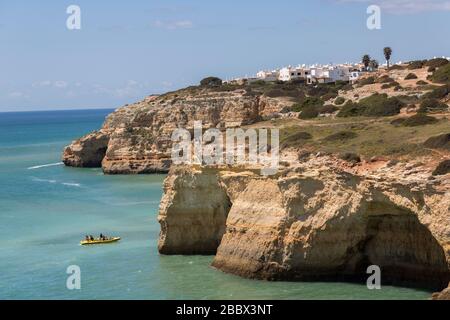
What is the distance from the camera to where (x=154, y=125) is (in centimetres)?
7019

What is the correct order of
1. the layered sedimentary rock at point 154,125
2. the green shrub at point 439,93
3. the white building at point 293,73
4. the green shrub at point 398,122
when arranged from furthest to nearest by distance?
the white building at point 293,73
the layered sedimentary rock at point 154,125
the green shrub at point 439,93
the green shrub at point 398,122

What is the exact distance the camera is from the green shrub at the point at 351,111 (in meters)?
38.4

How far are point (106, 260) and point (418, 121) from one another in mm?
12009

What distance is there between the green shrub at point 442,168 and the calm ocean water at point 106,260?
315cm

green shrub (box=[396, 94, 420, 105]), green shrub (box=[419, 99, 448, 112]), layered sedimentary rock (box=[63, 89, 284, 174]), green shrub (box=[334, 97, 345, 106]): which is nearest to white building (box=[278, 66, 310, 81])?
layered sedimentary rock (box=[63, 89, 284, 174])

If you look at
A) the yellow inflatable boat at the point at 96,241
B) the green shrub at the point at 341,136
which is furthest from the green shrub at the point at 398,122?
the yellow inflatable boat at the point at 96,241

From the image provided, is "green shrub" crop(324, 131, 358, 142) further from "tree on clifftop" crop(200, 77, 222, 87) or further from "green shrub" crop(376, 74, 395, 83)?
"tree on clifftop" crop(200, 77, 222, 87)

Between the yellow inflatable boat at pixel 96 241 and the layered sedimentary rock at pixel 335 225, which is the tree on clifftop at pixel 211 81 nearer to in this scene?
the yellow inflatable boat at pixel 96 241

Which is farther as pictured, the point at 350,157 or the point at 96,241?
the point at 96,241

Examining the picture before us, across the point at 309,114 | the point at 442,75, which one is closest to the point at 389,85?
the point at 442,75

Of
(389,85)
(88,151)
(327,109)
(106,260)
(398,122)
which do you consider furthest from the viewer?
(88,151)

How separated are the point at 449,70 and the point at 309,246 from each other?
2535cm

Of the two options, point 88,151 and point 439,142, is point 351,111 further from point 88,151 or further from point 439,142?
point 88,151

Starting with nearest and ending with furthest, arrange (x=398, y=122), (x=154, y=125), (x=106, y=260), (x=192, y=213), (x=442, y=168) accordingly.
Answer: (x=442, y=168) → (x=192, y=213) → (x=106, y=260) → (x=398, y=122) → (x=154, y=125)
